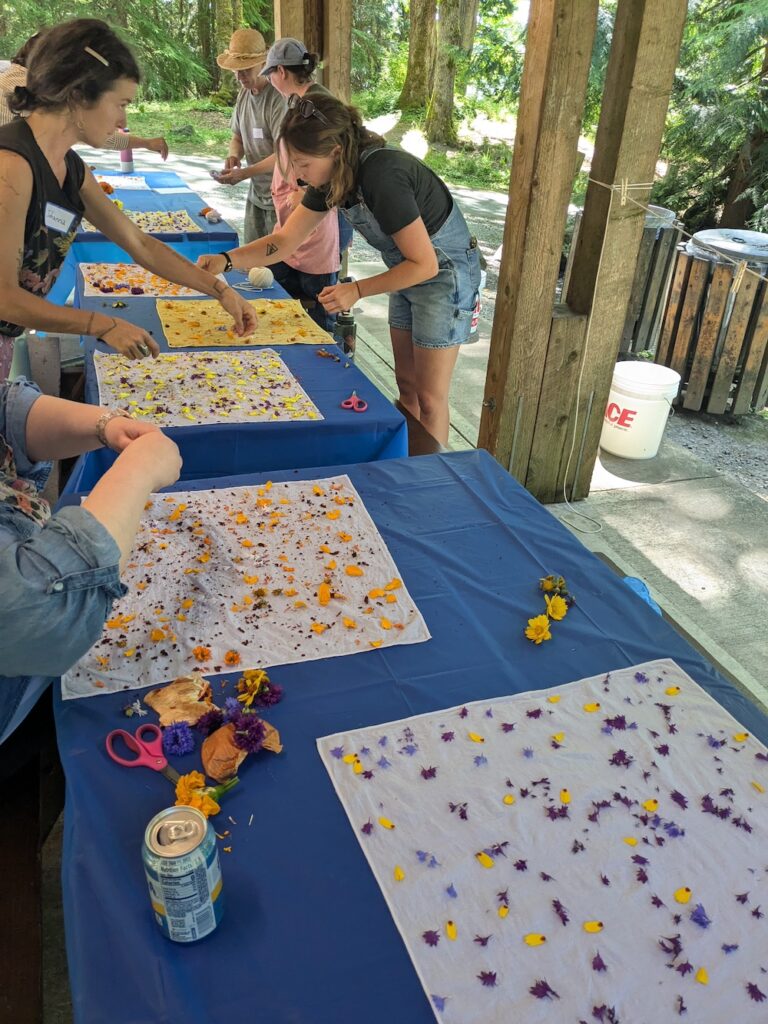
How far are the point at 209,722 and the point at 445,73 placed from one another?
45.5ft

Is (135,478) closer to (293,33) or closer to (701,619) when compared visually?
(701,619)

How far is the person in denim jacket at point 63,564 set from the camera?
39.0 inches

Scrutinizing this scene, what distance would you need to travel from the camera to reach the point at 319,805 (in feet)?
3.66

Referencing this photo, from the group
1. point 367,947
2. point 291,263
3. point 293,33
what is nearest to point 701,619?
point 367,947

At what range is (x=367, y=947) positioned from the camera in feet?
3.08

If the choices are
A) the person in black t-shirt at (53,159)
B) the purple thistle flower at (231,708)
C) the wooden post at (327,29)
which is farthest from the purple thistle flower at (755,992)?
the wooden post at (327,29)

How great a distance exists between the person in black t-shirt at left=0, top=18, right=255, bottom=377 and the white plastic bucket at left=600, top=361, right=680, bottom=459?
95.8 inches

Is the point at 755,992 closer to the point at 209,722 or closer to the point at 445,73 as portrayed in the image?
the point at 209,722

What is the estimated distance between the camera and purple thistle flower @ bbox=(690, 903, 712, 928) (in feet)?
3.20

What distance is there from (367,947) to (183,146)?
43.9ft

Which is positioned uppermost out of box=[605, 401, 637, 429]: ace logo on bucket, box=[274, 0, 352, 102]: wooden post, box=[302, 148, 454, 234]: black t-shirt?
box=[274, 0, 352, 102]: wooden post

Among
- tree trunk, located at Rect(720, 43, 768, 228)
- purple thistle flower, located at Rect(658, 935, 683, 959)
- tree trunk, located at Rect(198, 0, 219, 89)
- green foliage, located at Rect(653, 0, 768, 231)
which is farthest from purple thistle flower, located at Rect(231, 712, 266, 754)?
tree trunk, located at Rect(198, 0, 219, 89)

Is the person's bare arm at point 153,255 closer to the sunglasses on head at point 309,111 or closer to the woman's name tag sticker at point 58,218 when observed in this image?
the woman's name tag sticker at point 58,218

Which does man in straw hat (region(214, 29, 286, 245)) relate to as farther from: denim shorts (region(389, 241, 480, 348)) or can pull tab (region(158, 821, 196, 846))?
can pull tab (region(158, 821, 196, 846))
